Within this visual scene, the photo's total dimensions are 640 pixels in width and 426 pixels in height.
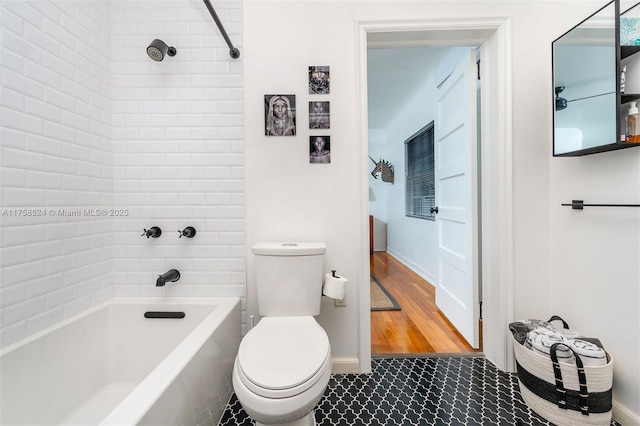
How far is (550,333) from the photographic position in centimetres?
121

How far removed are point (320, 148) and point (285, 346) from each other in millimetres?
1036

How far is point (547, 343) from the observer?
1163 millimetres

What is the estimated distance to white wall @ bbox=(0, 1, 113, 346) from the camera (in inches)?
40.8

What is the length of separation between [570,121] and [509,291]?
943 millimetres

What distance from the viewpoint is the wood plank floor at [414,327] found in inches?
68.4

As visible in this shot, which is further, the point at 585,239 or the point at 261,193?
the point at 261,193

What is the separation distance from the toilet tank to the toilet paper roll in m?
0.08

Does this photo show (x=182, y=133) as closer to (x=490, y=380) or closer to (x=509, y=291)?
(x=509, y=291)

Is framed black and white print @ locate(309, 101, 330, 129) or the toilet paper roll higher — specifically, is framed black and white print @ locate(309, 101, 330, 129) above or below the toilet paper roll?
above

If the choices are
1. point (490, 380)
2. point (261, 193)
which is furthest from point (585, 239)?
point (261, 193)

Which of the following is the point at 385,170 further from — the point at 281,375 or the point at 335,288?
the point at 281,375

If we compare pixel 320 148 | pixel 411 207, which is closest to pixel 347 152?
pixel 320 148

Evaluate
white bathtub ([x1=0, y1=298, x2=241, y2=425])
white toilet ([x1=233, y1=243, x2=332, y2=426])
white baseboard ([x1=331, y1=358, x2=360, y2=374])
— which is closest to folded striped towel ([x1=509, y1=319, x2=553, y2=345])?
white baseboard ([x1=331, y1=358, x2=360, y2=374])

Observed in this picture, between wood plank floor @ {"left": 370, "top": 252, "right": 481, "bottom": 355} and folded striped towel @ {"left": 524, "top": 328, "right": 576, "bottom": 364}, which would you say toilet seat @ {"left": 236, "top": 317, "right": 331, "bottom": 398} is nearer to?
A: wood plank floor @ {"left": 370, "top": 252, "right": 481, "bottom": 355}
